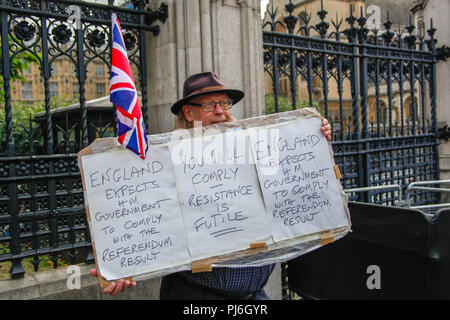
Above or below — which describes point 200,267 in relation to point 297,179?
below

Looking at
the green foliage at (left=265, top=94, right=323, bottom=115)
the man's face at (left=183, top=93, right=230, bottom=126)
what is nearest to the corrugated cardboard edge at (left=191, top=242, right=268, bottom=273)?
the man's face at (left=183, top=93, right=230, bottom=126)

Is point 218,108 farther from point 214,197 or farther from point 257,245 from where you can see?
point 257,245

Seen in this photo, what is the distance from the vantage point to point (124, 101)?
2.27 meters

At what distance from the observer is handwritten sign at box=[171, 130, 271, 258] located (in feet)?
7.88

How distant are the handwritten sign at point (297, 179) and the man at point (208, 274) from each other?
0.50 feet

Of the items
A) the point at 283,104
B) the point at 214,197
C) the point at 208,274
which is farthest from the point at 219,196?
the point at 283,104

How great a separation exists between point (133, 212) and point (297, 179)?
1.02 metres

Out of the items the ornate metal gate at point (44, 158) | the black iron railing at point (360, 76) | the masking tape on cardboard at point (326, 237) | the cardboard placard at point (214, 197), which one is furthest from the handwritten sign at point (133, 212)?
the black iron railing at point (360, 76)

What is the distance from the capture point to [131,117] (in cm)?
227

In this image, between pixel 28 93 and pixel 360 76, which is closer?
pixel 360 76

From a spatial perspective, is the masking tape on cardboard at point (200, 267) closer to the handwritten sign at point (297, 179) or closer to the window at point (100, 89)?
the handwritten sign at point (297, 179)

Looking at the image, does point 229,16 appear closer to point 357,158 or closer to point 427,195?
point 357,158
